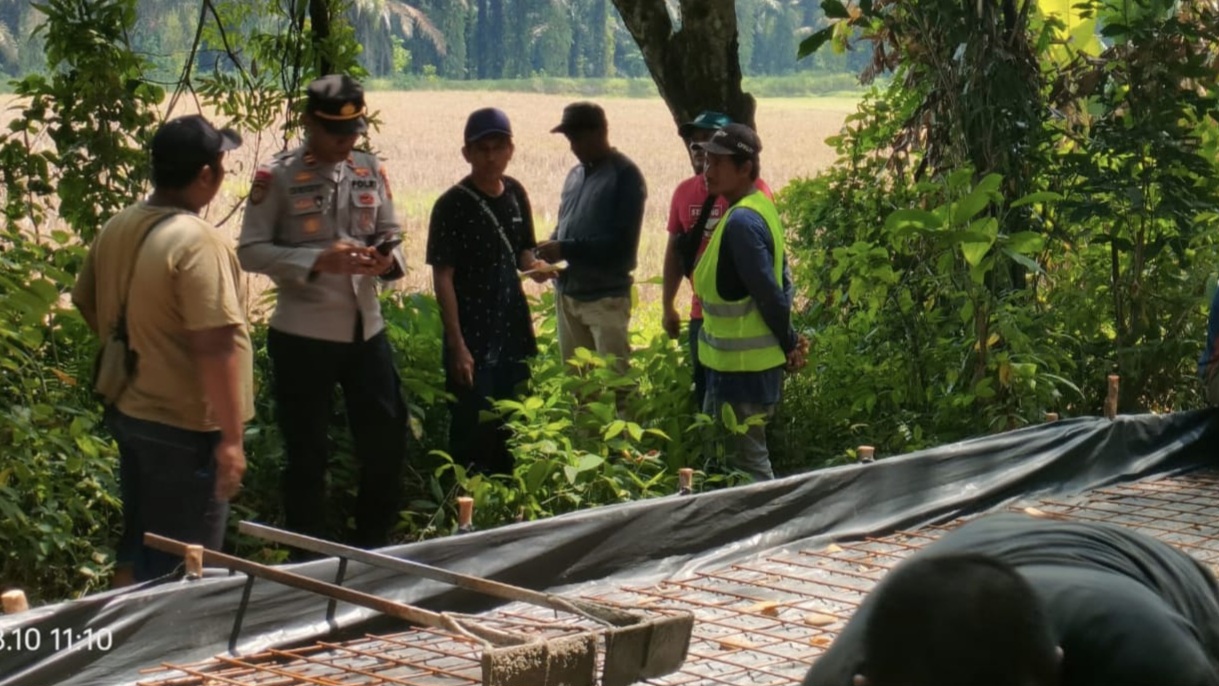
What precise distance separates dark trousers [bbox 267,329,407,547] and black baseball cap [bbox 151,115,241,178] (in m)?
0.92

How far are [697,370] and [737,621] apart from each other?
1804mm

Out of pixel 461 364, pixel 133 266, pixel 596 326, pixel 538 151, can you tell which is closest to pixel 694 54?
pixel 596 326

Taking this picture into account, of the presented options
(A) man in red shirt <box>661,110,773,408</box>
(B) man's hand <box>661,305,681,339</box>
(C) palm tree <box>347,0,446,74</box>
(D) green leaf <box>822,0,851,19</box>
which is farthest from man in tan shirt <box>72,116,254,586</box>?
(C) palm tree <box>347,0,446,74</box>

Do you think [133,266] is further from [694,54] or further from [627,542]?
[694,54]

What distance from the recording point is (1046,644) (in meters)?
1.87

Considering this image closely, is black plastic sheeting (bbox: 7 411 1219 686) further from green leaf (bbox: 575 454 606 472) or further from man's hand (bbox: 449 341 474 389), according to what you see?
man's hand (bbox: 449 341 474 389)

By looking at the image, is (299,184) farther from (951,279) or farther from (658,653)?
(951,279)

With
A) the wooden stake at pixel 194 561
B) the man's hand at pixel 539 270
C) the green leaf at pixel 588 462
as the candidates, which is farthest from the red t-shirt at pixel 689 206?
the wooden stake at pixel 194 561

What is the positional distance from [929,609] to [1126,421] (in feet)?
14.3

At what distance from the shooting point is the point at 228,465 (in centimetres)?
394

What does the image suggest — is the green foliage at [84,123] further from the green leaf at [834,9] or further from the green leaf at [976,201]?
the green leaf at [976,201]

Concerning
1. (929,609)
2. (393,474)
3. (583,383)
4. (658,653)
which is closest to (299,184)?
(393,474)

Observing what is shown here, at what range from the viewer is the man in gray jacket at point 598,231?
6035mm

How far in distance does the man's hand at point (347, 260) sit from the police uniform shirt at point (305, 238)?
0.04 meters
